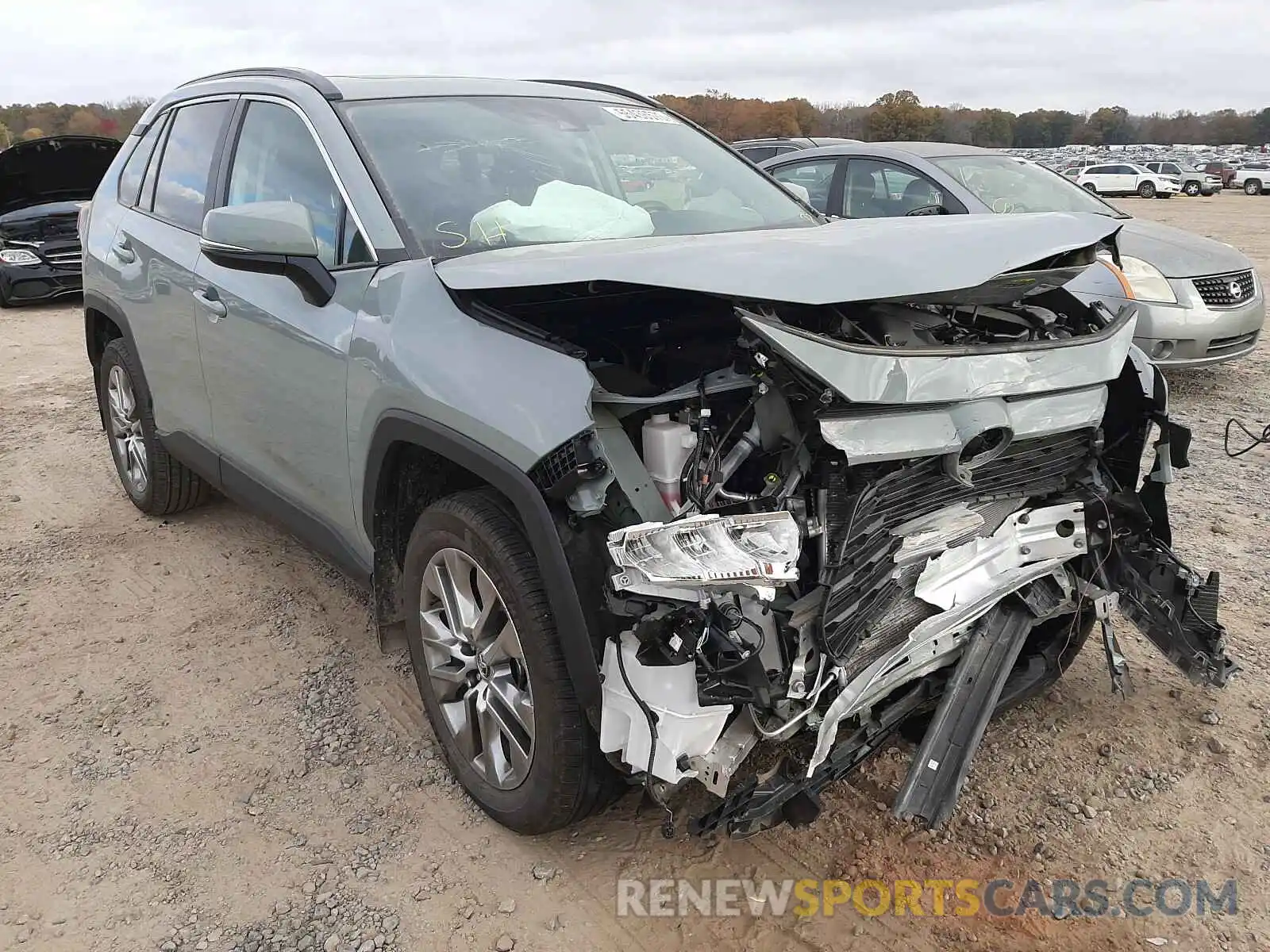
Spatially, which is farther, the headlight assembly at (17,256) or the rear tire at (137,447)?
the headlight assembly at (17,256)

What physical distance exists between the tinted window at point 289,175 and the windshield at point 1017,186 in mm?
4889

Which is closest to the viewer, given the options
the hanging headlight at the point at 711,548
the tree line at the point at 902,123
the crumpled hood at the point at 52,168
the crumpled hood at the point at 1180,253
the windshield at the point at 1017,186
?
the hanging headlight at the point at 711,548

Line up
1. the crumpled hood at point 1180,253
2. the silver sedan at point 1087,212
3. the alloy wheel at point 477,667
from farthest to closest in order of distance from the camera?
the crumpled hood at point 1180,253 < the silver sedan at point 1087,212 < the alloy wheel at point 477,667

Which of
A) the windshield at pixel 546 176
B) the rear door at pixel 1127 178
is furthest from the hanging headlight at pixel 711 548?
the rear door at pixel 1127 178

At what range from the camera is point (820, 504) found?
1.99 metres

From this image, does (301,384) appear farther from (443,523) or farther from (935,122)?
(935,122)

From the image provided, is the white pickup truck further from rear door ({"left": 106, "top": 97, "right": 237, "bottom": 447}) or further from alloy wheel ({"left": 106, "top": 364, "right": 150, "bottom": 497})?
alloy wheel ({"left": 106, "top": 364, "right": 150, "bottom": 497})

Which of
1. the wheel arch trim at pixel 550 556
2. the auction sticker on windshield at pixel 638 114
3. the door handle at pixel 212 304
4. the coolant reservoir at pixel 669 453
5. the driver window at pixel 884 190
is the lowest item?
the wheel arch trim at pixel 550 556

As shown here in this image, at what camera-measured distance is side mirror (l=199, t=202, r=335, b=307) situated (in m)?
2.48

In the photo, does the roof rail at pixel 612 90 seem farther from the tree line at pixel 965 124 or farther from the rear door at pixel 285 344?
the tree line at pixel 965 124

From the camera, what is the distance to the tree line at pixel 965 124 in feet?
156

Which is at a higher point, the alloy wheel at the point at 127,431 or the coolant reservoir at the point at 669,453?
the coolant reservoir at the point at 669,453

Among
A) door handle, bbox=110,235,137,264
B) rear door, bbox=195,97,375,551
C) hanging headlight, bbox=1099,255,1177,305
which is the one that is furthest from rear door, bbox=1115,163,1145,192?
rear door, bbox=195,97,375,551

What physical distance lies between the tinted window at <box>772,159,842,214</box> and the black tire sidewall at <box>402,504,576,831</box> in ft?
18.1
